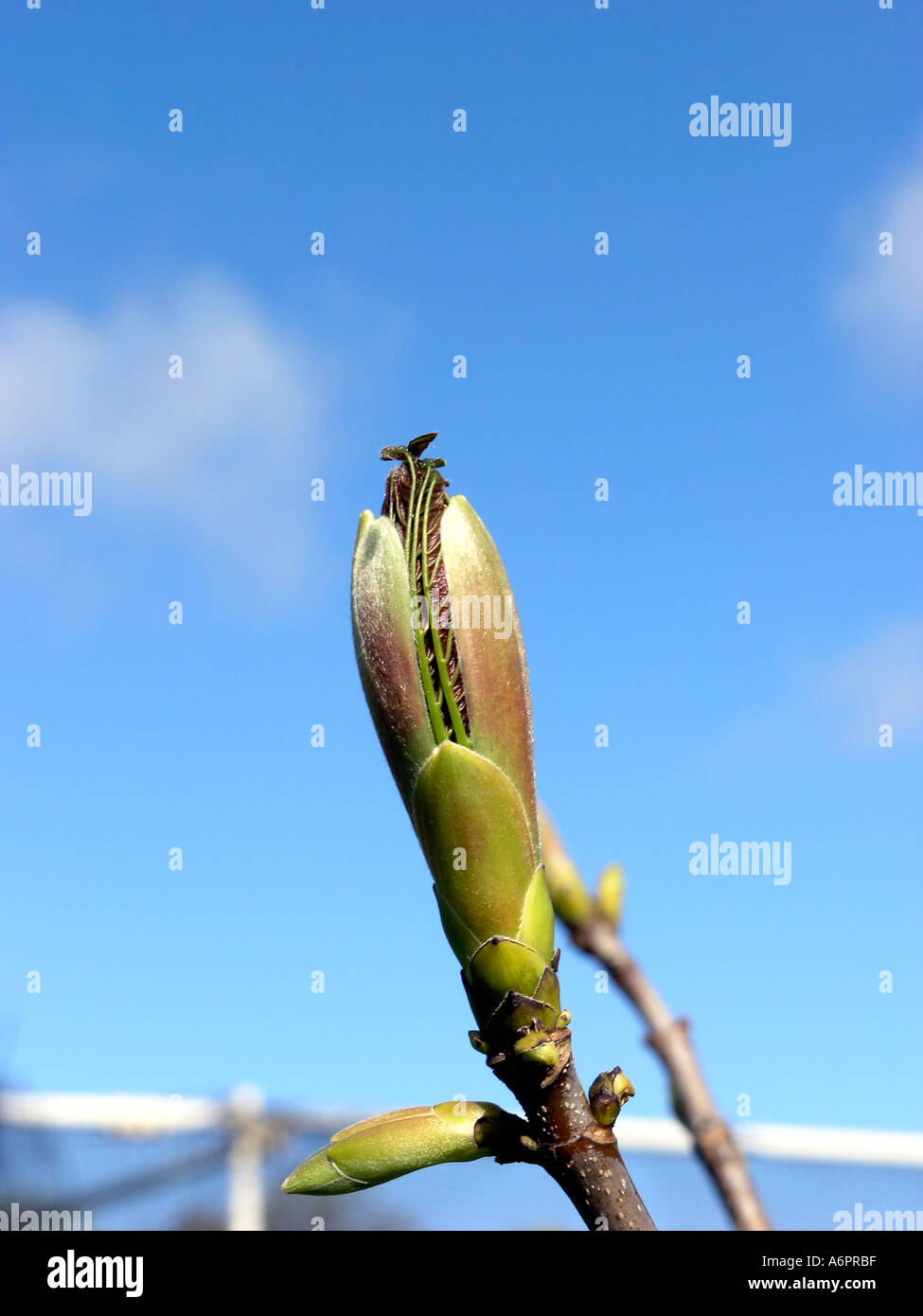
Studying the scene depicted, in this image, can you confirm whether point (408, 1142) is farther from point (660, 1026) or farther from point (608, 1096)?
point (660, 1026)

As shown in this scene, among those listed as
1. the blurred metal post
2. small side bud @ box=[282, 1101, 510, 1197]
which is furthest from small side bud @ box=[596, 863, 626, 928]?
the blurred metal post

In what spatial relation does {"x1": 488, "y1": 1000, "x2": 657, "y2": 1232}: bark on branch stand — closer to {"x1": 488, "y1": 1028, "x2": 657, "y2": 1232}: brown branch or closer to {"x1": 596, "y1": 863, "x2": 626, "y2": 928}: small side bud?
{"x1": 488, "y1": 1028, "x2": 657, "y2": 1232}: brown branch

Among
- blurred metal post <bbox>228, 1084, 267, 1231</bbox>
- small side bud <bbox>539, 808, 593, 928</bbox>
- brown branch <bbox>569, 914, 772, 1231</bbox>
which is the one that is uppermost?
small side bud <bbox>539, 808, 593, 928</bbox>

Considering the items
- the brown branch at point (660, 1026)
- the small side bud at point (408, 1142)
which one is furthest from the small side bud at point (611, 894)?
the small side bud at point (408, 1142)
